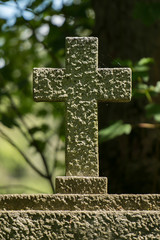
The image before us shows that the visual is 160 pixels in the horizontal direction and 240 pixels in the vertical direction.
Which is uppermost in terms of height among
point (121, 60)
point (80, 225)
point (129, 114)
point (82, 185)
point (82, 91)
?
point (121, 60)

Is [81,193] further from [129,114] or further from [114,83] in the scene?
[129,114]

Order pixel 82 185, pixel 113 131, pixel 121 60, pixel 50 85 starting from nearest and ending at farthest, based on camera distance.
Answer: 1. pixel 82 185
2. pixel 50 85
3. pixel 113 131
4. pixel 121 60

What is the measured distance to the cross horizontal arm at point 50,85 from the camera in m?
1.76

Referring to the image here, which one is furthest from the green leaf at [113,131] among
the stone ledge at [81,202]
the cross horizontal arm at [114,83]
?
the stone ledge at [81,202]

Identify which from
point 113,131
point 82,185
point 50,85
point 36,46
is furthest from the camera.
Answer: point 36,46

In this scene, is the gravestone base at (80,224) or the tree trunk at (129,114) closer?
the gravestone base at (80,224)

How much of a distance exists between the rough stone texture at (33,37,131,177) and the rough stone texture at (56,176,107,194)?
82 millimetres

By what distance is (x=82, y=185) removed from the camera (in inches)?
65.4

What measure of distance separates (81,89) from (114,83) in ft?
0.45

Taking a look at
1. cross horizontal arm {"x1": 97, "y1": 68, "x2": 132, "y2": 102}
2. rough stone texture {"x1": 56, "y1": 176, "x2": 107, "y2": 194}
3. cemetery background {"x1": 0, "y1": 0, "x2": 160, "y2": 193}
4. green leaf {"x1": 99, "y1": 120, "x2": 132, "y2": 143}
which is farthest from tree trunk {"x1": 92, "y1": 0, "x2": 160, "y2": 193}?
rough stone texture {"x1": 56, "y1": 176, "x2": 107, "y2": 194}

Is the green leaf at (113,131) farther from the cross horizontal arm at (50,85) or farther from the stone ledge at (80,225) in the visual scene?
the stone ledge at (80,225)

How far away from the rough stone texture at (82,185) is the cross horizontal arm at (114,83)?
1.10 feet

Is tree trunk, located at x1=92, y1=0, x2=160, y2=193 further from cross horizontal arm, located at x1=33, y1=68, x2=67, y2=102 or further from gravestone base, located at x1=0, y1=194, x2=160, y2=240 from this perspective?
gravestone base, located at x1=0, y1=194, x2=160, y2=240

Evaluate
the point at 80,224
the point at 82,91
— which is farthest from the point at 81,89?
the point at 80,224
